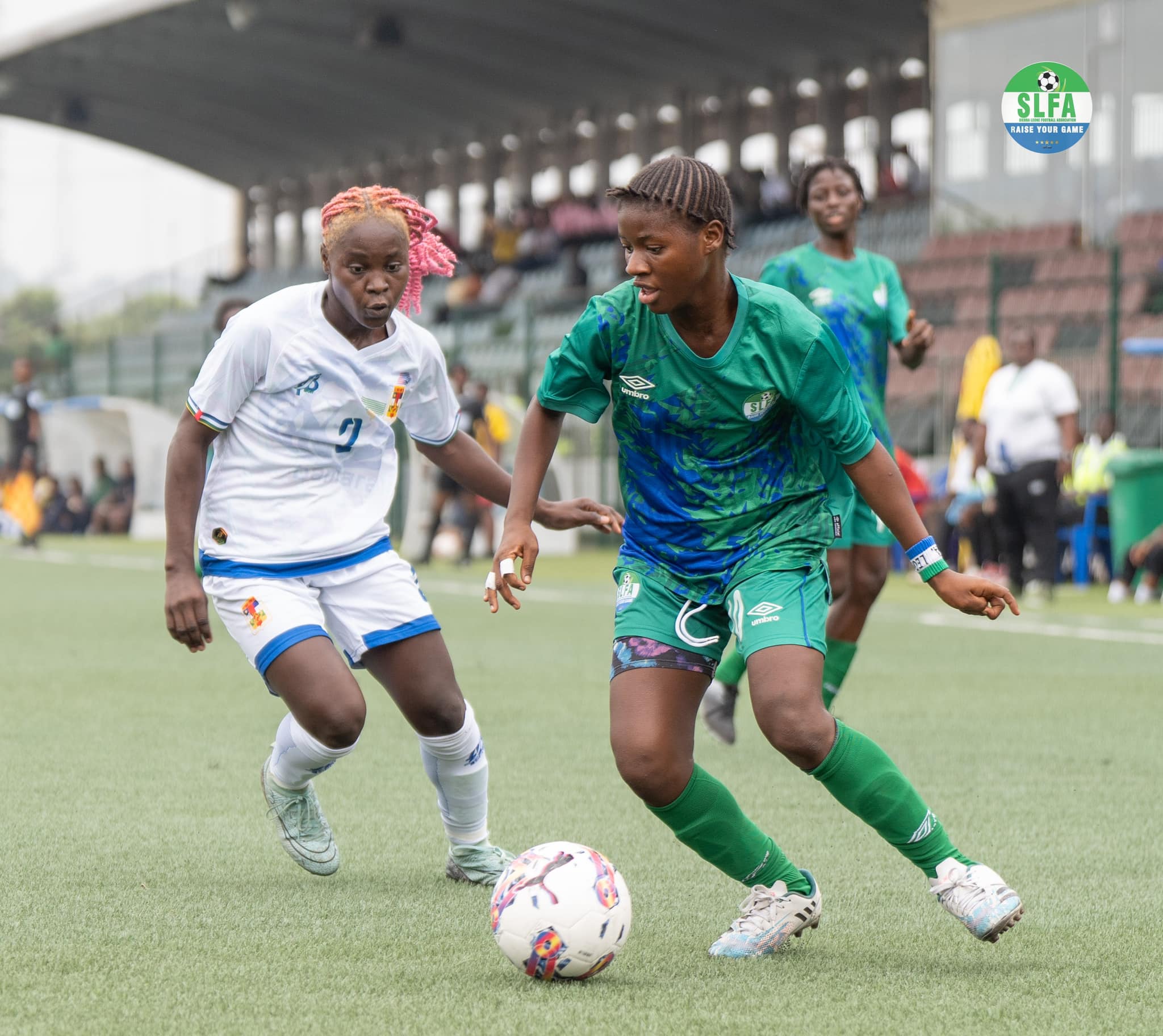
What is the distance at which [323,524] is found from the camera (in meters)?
4.76

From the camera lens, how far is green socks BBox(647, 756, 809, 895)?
400 cm

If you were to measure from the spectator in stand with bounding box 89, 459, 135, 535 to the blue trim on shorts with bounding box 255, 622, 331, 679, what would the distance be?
2496 cm

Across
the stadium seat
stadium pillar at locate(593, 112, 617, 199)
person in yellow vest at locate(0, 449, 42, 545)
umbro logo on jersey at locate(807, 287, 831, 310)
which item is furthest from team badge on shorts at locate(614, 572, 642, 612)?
stadium pillar at locate(593, 112, 617, 199)

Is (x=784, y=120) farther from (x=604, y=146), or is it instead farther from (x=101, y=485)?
(x=101, y=485)

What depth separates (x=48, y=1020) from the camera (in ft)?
11.1

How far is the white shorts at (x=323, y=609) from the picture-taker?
15.2 feet

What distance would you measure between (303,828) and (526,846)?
71 centimetres

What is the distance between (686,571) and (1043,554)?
10309mm

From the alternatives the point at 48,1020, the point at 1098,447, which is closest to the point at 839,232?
the point at 48,1020

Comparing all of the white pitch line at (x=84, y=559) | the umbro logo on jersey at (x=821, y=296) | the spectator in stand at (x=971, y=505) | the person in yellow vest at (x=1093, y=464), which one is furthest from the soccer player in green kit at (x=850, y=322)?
the white pitch line at (x=84, y=559)

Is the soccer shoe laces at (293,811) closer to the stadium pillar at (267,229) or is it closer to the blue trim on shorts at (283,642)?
Result: the blue trim on shorts at (283,642)

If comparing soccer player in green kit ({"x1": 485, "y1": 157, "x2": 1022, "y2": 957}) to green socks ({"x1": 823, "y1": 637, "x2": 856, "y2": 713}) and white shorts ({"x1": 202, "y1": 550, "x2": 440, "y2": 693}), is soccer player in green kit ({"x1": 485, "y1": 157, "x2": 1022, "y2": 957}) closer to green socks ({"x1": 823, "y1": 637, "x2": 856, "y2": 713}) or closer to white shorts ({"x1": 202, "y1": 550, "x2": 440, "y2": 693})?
white shorts ({"x1": 202, "y1": 550, "x2": 440, "y2": 693})

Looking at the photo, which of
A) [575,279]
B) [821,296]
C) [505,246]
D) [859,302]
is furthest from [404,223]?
[505,246]

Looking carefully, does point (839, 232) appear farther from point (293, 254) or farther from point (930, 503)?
point (293, 254)
